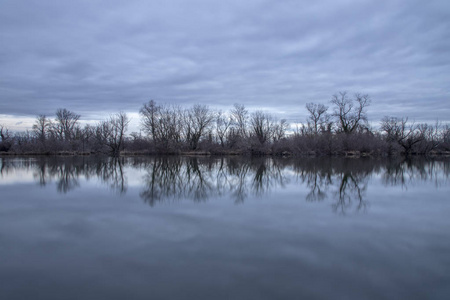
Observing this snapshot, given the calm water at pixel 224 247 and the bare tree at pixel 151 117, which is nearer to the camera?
the calm water at pixel 224 247

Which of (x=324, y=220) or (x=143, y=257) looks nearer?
(x=143, y=257)

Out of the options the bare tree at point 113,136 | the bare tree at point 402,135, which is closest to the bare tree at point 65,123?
the bare tree at point 113,136

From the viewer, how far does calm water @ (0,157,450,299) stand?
3668 millimetres

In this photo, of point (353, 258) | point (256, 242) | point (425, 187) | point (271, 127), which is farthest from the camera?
point (271, 127)

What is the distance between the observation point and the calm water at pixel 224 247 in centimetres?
367

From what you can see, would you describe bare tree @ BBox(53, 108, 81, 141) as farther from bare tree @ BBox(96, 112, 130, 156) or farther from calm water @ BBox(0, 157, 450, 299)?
calm water @ BBox(0, 157, 450, 299)

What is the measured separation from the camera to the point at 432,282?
150 inches

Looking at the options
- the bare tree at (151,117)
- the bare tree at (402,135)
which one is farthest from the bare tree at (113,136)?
the bare tree at (402,135)

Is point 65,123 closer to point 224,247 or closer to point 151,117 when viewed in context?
point 151,117

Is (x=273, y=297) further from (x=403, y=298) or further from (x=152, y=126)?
(x=152, y=126)

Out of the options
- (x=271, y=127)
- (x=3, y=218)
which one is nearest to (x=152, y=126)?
(x=271, y=127)

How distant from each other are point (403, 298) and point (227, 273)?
6.66 feet

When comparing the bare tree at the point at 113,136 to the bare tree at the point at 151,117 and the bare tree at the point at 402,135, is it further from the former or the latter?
the bare tree at the point at 402,135

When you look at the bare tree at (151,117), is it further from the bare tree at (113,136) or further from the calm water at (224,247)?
the calm water at (224,247)
